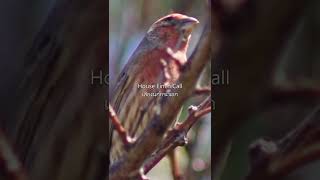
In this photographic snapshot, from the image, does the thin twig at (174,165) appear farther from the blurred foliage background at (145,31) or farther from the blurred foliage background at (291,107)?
the blurred foliage background at (291,107)

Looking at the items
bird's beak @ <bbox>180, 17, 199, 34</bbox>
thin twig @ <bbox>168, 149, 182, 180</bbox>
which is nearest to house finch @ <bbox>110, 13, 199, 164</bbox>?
bird's beak @ <bbox>180, 17, 199, 34</bbox>

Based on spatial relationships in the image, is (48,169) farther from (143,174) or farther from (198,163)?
(198,163)

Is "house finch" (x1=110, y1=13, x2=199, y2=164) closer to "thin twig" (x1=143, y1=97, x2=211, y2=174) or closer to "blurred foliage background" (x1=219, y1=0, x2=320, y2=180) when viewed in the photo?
"thin twig" (x1=143, y1=97, x2=211, y2=174)

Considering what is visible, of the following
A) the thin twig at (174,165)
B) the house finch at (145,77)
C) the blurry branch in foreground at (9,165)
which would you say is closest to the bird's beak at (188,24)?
the house finch at (145,77)

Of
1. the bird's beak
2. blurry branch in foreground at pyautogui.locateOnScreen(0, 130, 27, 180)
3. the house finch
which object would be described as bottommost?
blurry branch in foreground at pyautogui.locateOnScreen(0, 130, 27, 180)

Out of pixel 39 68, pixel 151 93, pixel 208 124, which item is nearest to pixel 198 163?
pixel 208 124

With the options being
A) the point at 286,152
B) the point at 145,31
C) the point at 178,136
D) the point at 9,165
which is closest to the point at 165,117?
the point at 178,136
